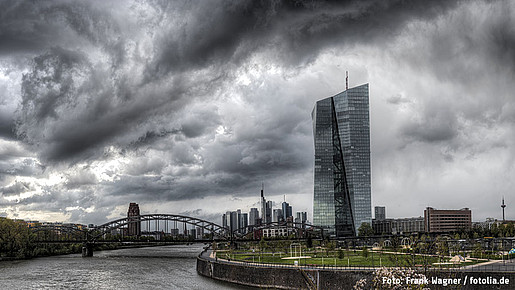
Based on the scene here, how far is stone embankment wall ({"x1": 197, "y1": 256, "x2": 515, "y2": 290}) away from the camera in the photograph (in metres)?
41.6

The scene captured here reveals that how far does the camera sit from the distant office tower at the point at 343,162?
537 feet

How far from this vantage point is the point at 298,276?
1953 inches

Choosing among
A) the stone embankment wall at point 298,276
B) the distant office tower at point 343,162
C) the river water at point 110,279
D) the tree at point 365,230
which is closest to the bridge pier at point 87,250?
the river water at point 110,279

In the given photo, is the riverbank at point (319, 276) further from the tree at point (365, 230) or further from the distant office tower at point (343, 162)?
the distant office tower at point (343, 162)

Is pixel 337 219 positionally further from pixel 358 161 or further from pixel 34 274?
pixel 34 274

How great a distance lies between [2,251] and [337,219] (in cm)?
10452

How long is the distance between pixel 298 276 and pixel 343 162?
11794cm

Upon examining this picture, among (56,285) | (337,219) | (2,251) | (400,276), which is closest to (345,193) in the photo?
(337,219)

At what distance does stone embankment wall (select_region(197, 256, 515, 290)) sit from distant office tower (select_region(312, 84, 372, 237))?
10689cm

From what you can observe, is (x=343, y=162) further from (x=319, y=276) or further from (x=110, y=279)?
(x=319, y=276)

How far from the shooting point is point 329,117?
168375 millimetres

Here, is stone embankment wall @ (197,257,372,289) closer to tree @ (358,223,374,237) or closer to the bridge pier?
the bridge pier

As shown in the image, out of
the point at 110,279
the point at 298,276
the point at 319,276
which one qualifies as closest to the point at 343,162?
the point at 110,279

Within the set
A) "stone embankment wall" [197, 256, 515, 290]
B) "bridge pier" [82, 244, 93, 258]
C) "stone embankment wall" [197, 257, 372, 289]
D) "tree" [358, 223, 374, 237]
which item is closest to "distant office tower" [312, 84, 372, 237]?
"tree" [358, 223, 374, 237]
